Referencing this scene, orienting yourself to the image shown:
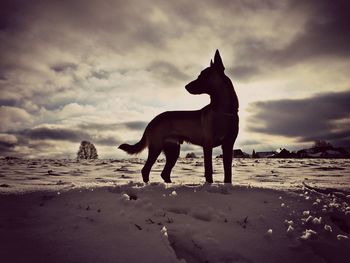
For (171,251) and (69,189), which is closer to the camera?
(171,251)

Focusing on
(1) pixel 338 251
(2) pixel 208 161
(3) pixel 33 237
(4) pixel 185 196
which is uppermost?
(2) pixel 208 161

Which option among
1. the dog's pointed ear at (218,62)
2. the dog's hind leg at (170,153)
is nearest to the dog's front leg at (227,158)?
the dog's hind leg at (170,153)

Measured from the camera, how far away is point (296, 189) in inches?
183

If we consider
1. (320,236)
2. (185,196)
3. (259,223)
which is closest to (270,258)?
(259,223)

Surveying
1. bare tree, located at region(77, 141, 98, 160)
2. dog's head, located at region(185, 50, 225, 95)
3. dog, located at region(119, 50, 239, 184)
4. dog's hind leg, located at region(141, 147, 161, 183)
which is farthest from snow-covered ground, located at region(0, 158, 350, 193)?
bare tree, located at region(77, 141, 98, 160)

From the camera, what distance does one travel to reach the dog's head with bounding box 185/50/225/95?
5.37m

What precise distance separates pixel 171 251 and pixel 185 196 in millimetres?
1171

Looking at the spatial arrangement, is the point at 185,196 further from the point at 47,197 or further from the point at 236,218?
the point at 47,197

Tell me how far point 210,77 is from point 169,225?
297 cm

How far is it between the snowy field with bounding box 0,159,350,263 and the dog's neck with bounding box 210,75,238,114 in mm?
1477

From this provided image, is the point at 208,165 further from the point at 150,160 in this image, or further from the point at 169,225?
the point at 169,225

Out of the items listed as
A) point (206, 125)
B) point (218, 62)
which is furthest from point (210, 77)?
point (206, 125)

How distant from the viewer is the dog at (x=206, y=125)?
5.14 m

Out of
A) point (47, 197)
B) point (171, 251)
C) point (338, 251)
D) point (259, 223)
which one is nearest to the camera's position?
point (171, 251)
